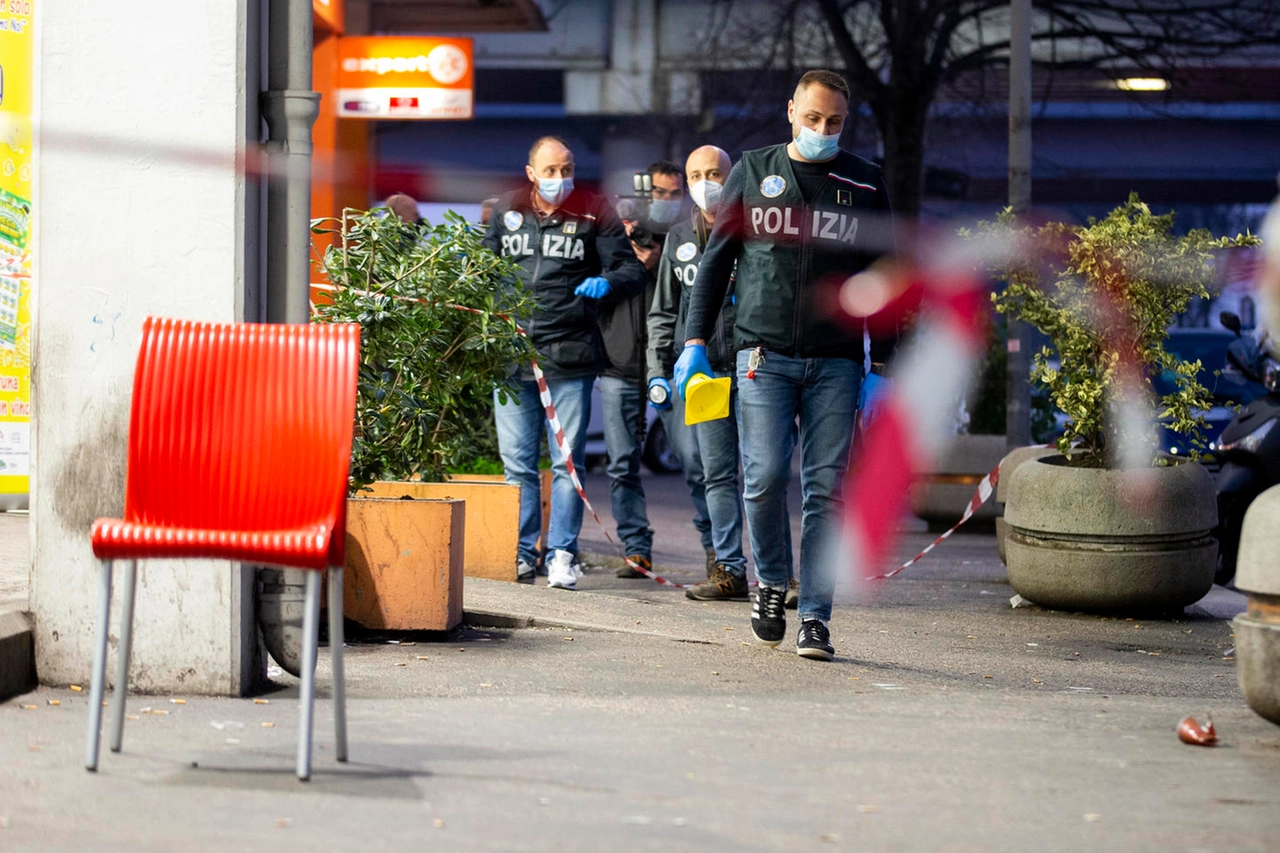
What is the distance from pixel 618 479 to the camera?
9539mm

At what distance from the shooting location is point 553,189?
8969mm

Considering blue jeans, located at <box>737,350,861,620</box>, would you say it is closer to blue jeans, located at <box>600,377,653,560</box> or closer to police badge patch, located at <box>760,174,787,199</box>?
police badge patch, located at <box>760,174,787,199</box>

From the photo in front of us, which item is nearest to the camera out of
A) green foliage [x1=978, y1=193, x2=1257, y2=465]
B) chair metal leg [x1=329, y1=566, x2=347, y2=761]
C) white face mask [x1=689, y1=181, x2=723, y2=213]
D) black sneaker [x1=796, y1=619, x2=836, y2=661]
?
chair metal leg [x1=329, y1=566, x2=347, y2=761]

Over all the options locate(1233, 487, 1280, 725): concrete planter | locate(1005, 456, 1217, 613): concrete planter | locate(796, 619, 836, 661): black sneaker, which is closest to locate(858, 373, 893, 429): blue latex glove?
locate(796, 619, 836, 661): black sneaker

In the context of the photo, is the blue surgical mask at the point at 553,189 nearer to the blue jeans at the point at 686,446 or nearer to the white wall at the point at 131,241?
the blue jeans at the point at 686,446

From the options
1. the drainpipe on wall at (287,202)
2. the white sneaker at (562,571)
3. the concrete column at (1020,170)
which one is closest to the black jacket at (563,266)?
the white sneaker at (562,571)

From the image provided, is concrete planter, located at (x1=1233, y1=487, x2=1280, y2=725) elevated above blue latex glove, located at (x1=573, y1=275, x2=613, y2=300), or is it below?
below

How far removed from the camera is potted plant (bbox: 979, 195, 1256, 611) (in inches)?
323

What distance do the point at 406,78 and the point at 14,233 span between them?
6.74m

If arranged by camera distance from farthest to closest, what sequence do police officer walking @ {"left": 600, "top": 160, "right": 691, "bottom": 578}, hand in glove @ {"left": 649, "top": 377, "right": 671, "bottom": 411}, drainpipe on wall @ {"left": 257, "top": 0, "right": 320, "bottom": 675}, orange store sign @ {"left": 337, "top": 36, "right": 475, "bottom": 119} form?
orange store sign @ {"left": 337, "top": 36, "right": 475, "bottom": 119}, police officer walking @ {"left": 600, "top": 160, "right": 691, "bottom": 578}, hand in glove @ {"left": 649, "top": 377, "right": 671, "bottom": 411}, drainpipe on wall @ {"left": 257, "top": 0, "right": 320, "bottom": 675}

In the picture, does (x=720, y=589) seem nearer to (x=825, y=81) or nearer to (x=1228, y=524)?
(x=825, y=81)

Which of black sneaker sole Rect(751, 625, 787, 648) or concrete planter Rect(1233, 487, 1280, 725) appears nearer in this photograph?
concrete planter Rect(1233, 487, 1280, 725)

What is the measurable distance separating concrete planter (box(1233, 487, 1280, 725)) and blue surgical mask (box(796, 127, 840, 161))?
2302mm

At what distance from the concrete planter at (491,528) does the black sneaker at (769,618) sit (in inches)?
81.1
